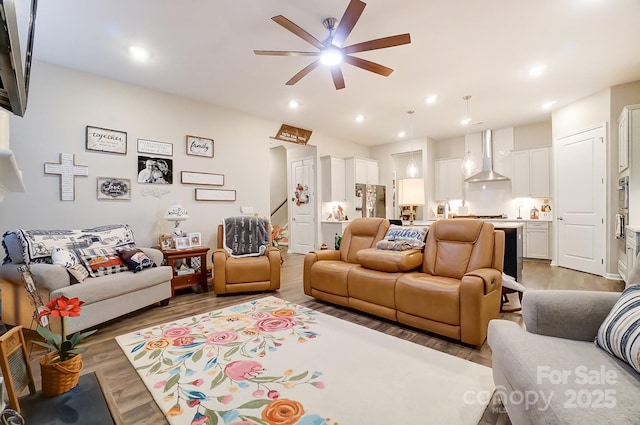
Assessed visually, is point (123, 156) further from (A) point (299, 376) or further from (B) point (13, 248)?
(A) point (299, 376)

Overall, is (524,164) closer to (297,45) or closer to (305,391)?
(297,45)

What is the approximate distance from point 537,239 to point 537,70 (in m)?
3.63

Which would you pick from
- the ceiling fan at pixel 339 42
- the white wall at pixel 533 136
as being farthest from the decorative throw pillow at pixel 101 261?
the white wall at pixel 533 136

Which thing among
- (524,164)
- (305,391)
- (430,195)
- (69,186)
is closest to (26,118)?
(69,186)

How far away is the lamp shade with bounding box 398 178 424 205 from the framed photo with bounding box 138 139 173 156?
3.53 meters

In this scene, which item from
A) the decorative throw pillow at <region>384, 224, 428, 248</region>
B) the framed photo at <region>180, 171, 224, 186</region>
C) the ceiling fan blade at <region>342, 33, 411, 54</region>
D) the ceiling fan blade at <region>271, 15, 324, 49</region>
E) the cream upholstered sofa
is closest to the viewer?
the ceiling fan blade at <region>271, 15, 324, 49</region>

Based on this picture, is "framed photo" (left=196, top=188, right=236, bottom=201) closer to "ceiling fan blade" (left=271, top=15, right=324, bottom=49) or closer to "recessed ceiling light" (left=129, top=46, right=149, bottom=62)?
"recessed ceiling light" (left=129, top=46, right=149, bottom=62)

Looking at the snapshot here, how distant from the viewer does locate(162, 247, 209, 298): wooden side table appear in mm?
3756

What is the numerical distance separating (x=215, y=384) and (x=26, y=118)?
3.73 metres

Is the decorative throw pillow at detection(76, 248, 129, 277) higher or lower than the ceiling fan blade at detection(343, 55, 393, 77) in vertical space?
lower

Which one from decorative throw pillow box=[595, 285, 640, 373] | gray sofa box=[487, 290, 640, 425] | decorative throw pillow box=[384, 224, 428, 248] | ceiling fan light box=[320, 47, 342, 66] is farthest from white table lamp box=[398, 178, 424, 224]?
decorative throw pillow box=[595, 285, 640, 373]

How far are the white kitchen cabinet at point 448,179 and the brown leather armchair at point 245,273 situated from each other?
17.2 ft

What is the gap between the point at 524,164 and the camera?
6324 mm

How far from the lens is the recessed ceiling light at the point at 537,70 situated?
369 centimetres
